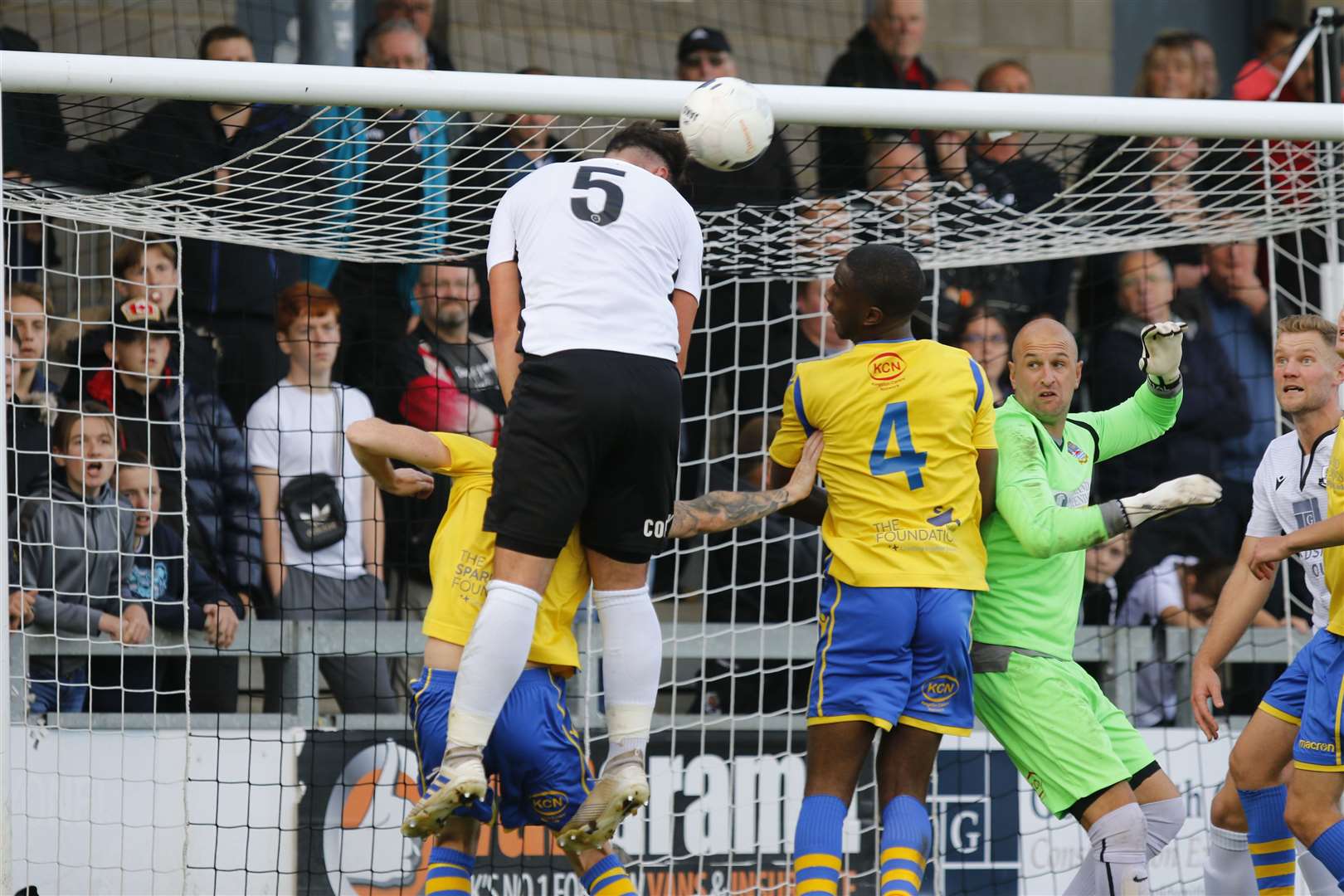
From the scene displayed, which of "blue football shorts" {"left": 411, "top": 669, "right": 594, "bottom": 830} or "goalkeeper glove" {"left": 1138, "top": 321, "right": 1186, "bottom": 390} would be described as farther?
"goalkeeper glove" {"left": 1138, "top": 321, "right": 1186, "bottom": 390}

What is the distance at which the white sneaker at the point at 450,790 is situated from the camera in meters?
3.83

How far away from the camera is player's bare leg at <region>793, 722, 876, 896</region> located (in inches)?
171

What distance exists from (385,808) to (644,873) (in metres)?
1.05

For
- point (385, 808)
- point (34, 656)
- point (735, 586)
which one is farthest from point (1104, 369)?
point (34, 656)

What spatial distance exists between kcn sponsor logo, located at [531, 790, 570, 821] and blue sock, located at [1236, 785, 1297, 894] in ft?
6.90

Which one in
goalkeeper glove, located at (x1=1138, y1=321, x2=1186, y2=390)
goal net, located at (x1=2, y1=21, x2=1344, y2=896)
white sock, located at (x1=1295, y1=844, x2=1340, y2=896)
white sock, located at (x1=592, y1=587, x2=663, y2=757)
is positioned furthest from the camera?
goal net, located at (x1=2, y1=21, x2=1344, y2=896)

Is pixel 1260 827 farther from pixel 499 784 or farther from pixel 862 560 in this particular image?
pixel 499 784

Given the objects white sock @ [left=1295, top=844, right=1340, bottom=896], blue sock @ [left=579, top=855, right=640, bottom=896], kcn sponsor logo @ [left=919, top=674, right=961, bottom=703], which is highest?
kcn sponsor logo @ [left=919, top=674, right=961, bottom=703]

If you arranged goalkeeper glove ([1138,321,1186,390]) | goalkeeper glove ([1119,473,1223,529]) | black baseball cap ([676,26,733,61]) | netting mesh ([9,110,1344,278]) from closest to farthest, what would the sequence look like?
goalkeeper glove ([1119,473,1223,529]), goalkeeper glove ([1138,321,1186,390]), netting mesh ([9,110,1344,278]), black baseball cap ([676,26,733,61])

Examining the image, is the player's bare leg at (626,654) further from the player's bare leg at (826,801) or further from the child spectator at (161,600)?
the child spectator at (161,600)

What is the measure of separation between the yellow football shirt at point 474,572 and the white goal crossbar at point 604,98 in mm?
1151

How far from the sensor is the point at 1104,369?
7367 millimetres

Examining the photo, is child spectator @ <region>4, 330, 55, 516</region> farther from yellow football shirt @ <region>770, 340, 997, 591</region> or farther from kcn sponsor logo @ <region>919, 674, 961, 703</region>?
kcn sponsor logo @ <region>919, 674, 961, 703</region>

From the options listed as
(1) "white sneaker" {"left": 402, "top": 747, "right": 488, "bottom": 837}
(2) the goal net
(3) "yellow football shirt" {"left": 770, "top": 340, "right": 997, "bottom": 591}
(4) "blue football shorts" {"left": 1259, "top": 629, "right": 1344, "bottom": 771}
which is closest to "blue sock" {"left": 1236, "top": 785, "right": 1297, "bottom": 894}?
(4) "blue football shorts" {"left": 1259, "top": 629, "right": 1344, "bottom": 771}
